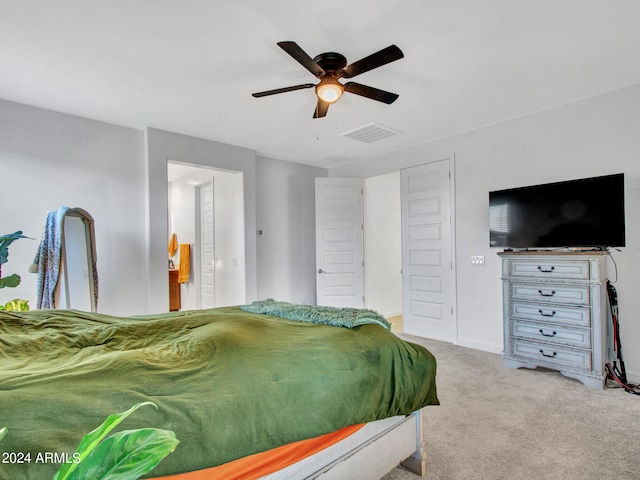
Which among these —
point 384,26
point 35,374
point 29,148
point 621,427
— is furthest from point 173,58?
point 621,427

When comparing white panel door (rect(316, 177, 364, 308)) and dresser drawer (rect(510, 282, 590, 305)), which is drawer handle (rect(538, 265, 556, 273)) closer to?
dresser drawer (rect(510, 282, 590, 305))

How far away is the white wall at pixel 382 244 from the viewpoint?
5.66 meters

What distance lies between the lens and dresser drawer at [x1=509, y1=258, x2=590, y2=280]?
2877 millimetres

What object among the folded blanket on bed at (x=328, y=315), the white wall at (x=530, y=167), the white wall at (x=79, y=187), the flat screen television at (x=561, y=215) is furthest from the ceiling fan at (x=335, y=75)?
the white wall at (x=79, y=187)

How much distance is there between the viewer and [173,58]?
8.07ft

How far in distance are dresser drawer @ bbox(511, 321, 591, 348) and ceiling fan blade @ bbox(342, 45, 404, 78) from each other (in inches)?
106

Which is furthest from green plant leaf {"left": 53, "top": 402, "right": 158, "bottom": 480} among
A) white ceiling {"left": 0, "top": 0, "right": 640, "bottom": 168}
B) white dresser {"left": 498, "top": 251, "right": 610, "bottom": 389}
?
white dresser {"left": 498, "top": 251, "right": 610, "bottom": 389}

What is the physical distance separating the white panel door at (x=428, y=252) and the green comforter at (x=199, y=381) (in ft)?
8.97

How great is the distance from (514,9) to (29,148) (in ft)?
13.5

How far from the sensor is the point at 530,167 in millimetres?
3584

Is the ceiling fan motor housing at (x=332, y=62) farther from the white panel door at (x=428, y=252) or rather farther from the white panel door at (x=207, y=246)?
the white panel door at (x=207, y=246)

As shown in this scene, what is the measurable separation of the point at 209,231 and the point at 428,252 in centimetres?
349

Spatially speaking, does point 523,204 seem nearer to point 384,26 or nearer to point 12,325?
point 384,26

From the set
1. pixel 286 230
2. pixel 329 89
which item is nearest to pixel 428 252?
pixel 286 230
